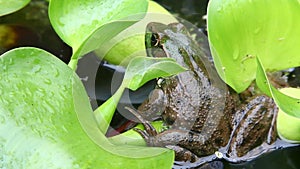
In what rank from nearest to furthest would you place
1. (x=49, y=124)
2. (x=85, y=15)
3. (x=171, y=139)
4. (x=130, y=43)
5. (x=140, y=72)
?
1. (x=49, y=124)
2. (x=140, y=72)
3. (x=85, y=15)
4. (x=171, y=139)
5. (x=130, y=43)

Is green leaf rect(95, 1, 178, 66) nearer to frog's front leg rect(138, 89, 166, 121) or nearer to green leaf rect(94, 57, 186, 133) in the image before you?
frog's front leg rect(138, 89, 166, 121)

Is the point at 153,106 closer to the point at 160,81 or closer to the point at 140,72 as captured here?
the point at 160,81

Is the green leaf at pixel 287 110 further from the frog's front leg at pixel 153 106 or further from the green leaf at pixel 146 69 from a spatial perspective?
the frog's front leg at pixel 153 106

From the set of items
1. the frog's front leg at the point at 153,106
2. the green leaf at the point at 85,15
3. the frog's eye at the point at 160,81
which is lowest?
the frog's front leg at the point at 153,106

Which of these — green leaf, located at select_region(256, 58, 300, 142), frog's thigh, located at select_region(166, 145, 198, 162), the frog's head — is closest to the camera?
green leaf, located at select_region(256, 58, 300, 142)

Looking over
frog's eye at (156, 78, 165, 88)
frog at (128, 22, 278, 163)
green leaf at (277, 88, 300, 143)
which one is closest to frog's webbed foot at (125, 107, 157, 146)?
frog at (128, 22, 278, 163)

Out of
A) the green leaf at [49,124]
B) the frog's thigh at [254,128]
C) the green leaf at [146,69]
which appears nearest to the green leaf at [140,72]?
the green leaf at [146,69]

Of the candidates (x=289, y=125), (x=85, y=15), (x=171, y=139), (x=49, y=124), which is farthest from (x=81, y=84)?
(x=289, y=125)
